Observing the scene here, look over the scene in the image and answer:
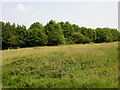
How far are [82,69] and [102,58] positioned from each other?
8.71ft

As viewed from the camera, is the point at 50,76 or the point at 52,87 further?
the point at 50,76

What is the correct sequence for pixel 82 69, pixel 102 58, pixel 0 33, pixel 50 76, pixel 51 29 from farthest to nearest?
pixel 51 29
pixel 0 33
pixel 102 58
pixel 82 69
pixel 50 76

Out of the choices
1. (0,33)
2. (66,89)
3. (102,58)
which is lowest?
(66,89)

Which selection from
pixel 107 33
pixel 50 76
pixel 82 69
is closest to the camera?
pixel 50 76

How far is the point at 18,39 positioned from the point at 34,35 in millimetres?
4596

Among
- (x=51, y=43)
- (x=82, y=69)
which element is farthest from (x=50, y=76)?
(x=51, y=43)

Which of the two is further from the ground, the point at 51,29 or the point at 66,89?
the point at 51,29

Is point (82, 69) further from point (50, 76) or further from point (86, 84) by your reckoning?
point (86, 84)

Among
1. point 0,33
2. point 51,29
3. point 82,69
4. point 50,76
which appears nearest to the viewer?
point 50,76

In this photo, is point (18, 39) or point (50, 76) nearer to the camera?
point (50, 76)

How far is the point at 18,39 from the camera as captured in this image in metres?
44.5

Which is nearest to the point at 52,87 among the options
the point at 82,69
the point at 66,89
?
the point at 66,89

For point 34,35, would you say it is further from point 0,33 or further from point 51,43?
point 0,33

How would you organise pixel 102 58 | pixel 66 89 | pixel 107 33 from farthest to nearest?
pixel 107 33 → pixel 102 58 → pixel 66 89
